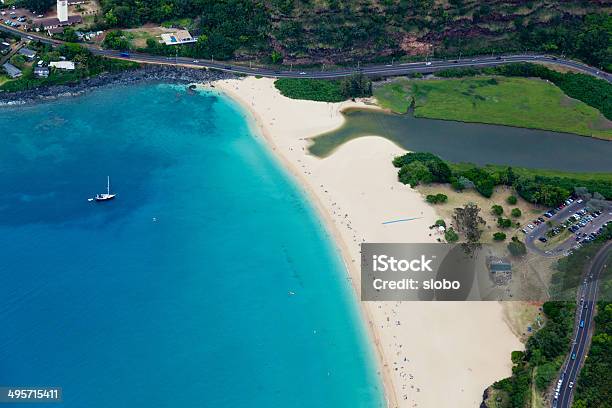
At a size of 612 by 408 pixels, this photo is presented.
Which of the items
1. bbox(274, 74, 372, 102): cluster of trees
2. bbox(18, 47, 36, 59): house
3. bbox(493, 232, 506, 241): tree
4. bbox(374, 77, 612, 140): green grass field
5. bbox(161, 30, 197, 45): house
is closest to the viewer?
bbox(493, 232, 506, 241): tree

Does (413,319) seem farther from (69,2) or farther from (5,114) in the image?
(69,2)

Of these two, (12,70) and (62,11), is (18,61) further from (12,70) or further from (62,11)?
(62,11)

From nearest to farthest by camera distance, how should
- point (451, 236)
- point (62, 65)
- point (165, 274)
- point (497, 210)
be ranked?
point (165, 274) < point (451, 236) < point (497, 210) < point (62, 65)

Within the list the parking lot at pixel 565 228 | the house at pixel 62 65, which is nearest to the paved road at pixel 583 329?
the parking lot at pixel 565 228

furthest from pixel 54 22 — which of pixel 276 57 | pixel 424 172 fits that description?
pixel 424 172

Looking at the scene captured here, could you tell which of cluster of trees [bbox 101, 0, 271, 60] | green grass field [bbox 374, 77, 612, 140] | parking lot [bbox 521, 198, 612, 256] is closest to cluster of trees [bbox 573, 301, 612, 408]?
parking lot [bbox 521, 198, 612, 256]

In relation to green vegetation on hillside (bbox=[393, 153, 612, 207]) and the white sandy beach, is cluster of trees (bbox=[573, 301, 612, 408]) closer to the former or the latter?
the white sandy beach

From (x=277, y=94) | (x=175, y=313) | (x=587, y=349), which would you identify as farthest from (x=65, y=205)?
(x=587, y=349)
